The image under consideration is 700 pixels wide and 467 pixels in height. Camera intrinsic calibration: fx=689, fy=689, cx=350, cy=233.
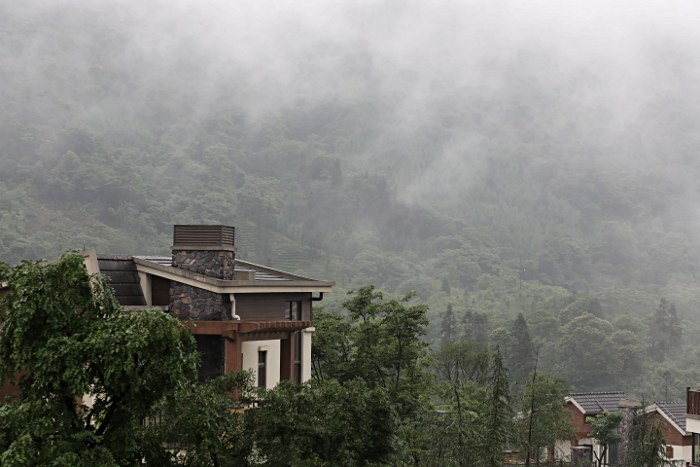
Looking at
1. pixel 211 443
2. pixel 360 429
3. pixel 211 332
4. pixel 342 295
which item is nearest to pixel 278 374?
pixel 211 332

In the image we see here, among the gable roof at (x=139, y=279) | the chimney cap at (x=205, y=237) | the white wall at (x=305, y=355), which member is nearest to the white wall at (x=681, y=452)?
the white wall at (x=305, y=355)

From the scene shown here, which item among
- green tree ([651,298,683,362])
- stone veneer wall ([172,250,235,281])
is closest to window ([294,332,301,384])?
stone veneer wall ([172,250,235,281])

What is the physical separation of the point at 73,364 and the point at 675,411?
42.3 metres

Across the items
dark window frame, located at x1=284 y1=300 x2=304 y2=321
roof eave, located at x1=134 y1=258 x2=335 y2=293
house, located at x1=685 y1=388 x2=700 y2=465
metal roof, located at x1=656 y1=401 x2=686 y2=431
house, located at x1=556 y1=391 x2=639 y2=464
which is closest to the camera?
roof eave, located at x1=134 y1=258 x2=335 y2=293

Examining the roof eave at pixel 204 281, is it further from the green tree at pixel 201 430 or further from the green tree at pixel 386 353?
the green tree at pixel 386 353

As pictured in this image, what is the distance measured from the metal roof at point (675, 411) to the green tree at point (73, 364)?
1552 inches

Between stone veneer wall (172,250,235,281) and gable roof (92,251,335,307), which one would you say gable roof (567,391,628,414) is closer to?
gable roof (92,251,335,307)

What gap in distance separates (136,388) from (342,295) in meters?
162

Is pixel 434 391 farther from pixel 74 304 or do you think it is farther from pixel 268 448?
pixel 74 304

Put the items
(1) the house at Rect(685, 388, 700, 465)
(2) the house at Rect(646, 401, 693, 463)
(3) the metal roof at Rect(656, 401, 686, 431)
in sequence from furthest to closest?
(3) the metal roof at Rect(656, 401, 686, 431), (2) the house at Rect(646, 401, 693, 463), (1) the house at Rect(685, 388, 700, 465)

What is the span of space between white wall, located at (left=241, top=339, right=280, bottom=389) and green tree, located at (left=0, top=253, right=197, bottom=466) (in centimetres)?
1156

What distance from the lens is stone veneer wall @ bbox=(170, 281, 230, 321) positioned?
67.7ft

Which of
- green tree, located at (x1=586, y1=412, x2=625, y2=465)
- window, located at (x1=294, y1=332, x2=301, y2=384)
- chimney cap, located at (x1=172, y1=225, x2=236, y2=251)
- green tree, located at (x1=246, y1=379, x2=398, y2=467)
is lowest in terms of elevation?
green tree, located at (x1=586, y1=412, x2=625, y2=465)

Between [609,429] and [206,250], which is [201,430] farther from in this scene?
[609,429]
